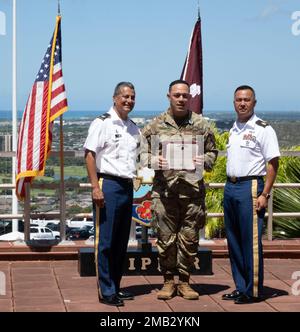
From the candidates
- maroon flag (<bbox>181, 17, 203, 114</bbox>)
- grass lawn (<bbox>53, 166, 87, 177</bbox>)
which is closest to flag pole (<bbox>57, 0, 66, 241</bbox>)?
grass lawn (<bbox>53, 166, 87, 177</bbox>)

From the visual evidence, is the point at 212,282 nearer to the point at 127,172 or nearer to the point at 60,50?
the point at 127,172

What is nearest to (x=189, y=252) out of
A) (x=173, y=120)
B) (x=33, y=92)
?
(x=173, y=120)

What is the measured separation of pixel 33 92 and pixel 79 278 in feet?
7.54

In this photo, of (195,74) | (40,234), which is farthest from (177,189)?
(40,234)

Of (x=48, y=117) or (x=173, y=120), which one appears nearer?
(x=173, y=120)

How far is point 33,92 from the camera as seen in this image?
10.2 m

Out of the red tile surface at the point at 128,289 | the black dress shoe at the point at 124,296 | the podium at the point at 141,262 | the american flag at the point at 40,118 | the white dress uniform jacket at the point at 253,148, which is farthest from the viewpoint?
the american flag at the point at 40,118

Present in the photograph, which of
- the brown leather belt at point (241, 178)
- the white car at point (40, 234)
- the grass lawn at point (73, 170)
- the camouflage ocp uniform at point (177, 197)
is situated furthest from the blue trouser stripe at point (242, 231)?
the white car at point (40, 234)

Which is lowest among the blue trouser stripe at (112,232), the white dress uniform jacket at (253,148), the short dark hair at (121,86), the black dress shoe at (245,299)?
the black dress shoe at (245,299)

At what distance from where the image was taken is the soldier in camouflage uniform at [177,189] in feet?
25.6

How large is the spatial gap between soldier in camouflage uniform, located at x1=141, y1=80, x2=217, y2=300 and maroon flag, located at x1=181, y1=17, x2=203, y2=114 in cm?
355

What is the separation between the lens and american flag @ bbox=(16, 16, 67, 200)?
1000cm

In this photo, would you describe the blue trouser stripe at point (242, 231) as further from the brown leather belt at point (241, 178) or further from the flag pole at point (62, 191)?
the flag pole at point (62, 191)

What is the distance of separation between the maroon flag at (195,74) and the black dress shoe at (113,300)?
13.4 ft
